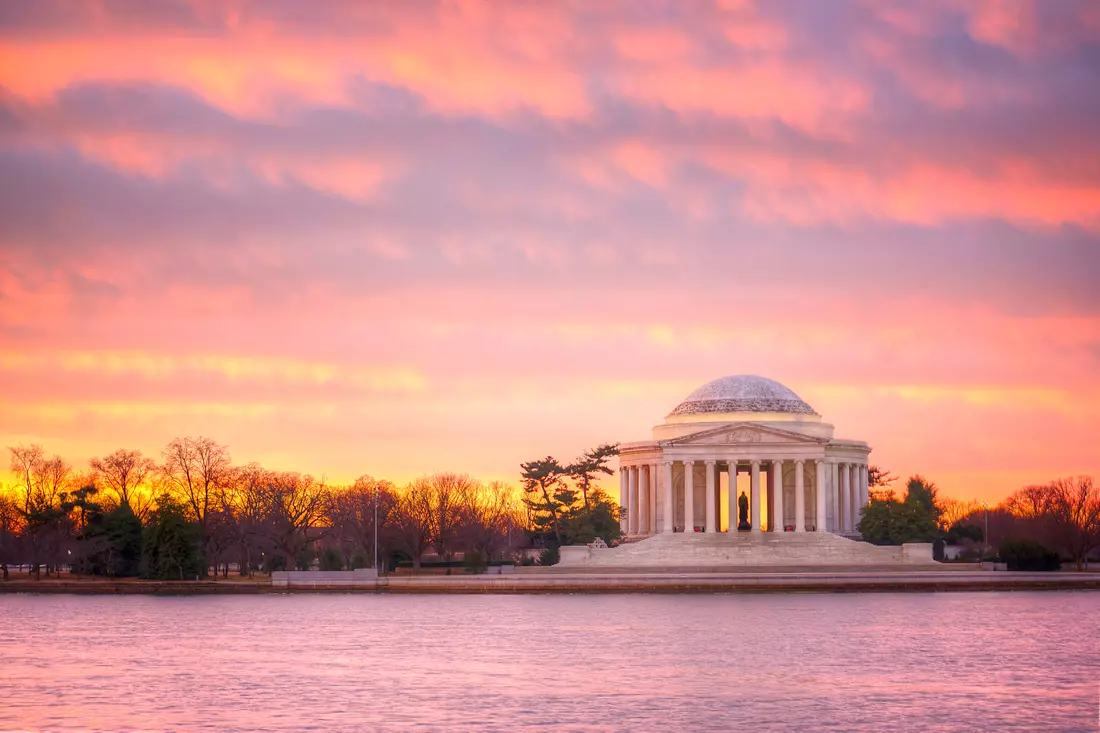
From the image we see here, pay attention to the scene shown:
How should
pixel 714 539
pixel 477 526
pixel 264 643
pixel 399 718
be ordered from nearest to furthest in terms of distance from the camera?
pixel 399 718 < pixel 264 643 < pixel 714 539 < pixel 477 526

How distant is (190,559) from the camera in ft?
381

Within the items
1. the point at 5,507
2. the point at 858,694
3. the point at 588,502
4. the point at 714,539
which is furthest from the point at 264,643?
the point at 588,502

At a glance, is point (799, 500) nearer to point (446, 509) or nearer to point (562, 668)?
point (446, 509)

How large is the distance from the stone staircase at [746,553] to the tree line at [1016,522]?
5.16m

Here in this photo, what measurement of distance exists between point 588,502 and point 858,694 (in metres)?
103

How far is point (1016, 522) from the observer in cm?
17225

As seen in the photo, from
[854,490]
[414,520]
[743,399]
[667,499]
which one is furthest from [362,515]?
[854,490]

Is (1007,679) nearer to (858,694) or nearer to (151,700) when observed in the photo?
(858,694)

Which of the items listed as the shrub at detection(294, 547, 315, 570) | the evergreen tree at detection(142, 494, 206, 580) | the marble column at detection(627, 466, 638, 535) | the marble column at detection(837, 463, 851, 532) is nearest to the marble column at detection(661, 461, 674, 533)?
the marble column at detection(627, 466, 638, 535)

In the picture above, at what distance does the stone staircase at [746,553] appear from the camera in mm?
122875

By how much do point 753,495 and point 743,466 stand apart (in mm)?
4703

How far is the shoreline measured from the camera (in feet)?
350

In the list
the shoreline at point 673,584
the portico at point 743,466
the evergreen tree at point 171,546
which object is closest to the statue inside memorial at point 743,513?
the portico at point 743,466

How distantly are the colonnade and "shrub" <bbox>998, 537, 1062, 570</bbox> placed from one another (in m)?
23.5
